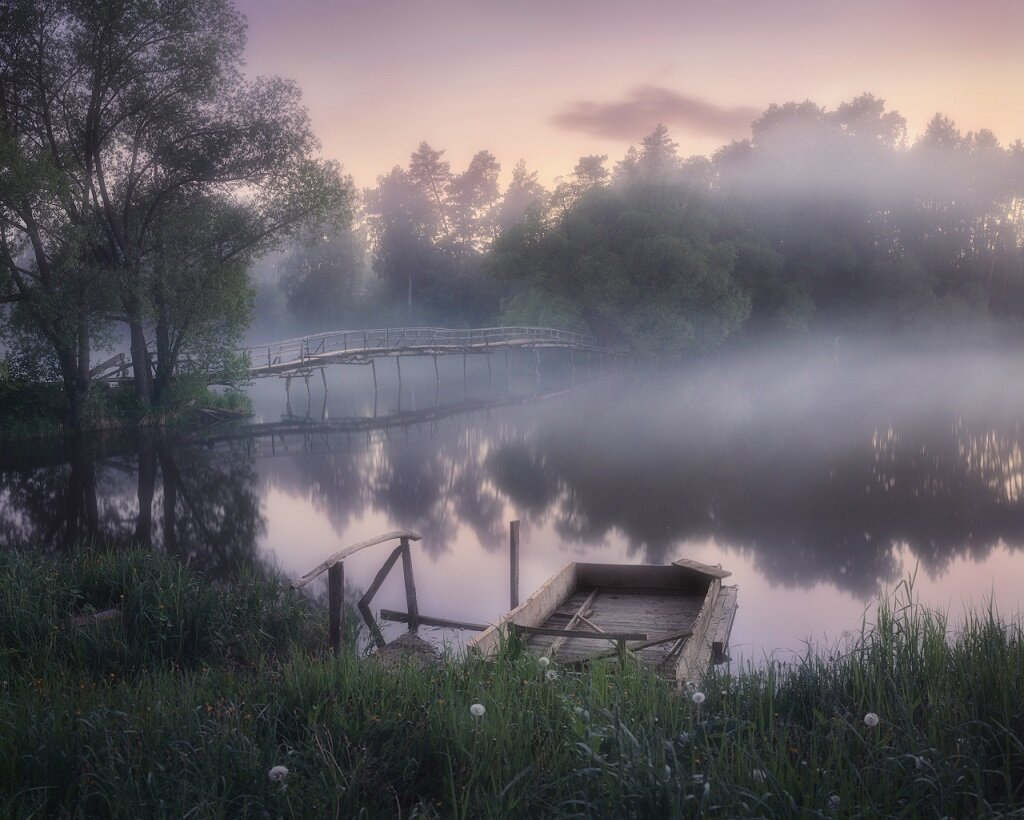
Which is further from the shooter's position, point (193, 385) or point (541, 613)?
point (193, 385)

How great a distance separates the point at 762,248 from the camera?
163 ft

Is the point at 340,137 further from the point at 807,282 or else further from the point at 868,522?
the point at 868,522

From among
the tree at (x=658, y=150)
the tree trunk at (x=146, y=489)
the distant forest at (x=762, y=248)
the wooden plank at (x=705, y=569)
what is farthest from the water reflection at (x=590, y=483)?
the tree at (x=658, y=150)

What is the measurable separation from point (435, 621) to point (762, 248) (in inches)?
1722

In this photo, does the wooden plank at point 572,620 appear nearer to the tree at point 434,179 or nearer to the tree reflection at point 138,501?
the tree reflection at point 138,501

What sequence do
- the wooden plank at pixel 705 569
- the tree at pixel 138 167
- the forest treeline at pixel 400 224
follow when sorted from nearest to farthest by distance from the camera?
the wooden plank at pixel 705 569 → the tree at pixel 138 167 → the forest treeline at pixel 400 224

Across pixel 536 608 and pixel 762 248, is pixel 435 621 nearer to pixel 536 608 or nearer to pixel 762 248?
pixel 536 608

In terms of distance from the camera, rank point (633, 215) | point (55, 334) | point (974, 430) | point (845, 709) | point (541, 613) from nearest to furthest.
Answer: point (845, 709), point (541, 613), point (55, 334), point (974, 430), point (633, 215)

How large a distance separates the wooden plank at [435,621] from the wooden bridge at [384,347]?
20830 millimetres

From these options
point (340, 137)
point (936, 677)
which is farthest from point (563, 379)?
point (936, 677)

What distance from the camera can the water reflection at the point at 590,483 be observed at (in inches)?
559

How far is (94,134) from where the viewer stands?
79.1 feet

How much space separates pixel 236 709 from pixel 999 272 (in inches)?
2431

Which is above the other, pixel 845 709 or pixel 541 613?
pixel 845 709
